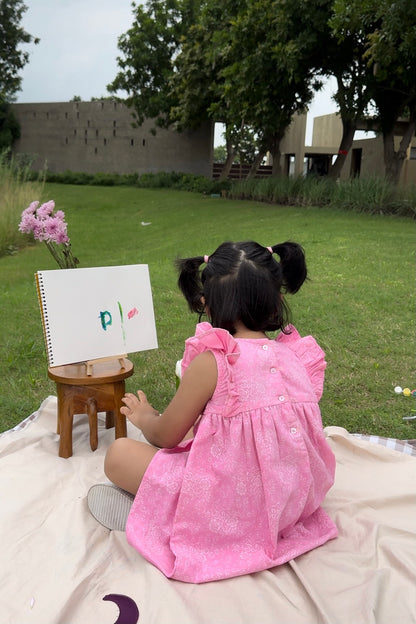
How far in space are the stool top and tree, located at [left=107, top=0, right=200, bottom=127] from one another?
1767 cm

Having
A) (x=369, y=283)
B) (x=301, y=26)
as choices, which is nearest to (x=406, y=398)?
(x=369, y=283)

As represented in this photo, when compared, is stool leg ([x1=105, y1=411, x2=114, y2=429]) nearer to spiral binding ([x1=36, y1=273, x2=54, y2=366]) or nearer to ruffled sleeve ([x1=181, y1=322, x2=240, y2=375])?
spiral binding ([x1=36, y1=273, x2=54, y2=366])

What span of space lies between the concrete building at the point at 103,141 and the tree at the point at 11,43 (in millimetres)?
1773

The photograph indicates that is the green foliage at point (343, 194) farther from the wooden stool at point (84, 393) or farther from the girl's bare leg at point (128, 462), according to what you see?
the girl's bare leg at point (128, 462)

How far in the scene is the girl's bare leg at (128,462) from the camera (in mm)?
1915

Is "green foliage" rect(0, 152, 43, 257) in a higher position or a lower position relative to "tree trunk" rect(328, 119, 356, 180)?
lower

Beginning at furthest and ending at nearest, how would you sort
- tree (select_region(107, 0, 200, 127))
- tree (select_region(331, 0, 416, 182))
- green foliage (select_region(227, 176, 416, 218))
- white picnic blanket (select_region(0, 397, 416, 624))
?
tree (select_region(107, 0, 200, 127)) < green foliage (select_region(227, 176, 416, 218)) < tree (select_region(331, 0, 416, 182)) < white picnic blanket (select_region(0, 397, 416, 624))

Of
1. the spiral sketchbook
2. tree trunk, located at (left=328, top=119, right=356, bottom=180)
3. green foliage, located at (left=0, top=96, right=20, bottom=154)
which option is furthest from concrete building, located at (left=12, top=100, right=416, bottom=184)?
the spiral sketchbook

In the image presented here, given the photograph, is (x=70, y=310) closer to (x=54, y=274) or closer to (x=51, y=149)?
(x=54, y=274)

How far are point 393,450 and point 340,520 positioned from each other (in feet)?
2.22

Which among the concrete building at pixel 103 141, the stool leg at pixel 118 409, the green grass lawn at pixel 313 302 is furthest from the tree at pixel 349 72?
the stool leg at pixel 118 409

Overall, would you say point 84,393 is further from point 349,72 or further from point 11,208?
point 349,72

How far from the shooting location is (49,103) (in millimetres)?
22734

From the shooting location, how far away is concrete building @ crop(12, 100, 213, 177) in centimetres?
2145
